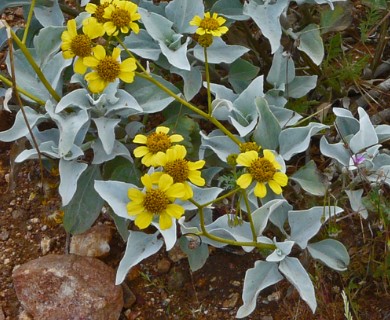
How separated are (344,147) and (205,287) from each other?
0.61 meters

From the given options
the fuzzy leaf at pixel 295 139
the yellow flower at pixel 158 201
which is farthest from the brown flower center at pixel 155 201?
the fuzzy leaf at pixel 295 139

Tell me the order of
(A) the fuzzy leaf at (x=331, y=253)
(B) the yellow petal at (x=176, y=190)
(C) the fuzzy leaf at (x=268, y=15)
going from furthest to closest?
(C) the fuzzy leaf at (x=268, y=15) → (A) the fuzzy leaf at (x=331, y=253) → (B) the yellow petal at (x=176, y=190)

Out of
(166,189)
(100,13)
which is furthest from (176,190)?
(100,13)

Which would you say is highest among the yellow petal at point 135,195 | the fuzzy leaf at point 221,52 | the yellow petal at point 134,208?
the yellow petal at point 135,195

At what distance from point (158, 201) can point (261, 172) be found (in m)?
0.24

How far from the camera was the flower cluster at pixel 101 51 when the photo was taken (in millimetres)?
1557

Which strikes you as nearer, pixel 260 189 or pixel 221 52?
pixel 260 189

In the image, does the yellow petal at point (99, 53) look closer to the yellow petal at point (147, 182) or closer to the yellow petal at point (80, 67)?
the yellow petal at point (80, 67)

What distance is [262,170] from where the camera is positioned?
4.70 ft

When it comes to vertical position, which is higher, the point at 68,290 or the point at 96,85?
the point at 96,85

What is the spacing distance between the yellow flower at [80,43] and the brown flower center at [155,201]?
0.40 m

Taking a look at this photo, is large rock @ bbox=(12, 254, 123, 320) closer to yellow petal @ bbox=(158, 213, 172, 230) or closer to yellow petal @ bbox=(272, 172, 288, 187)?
yellow petal @ bbox=(158, 213, 172, 230)

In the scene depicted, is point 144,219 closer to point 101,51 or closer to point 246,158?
point 246,158

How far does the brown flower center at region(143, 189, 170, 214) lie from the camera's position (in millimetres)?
1362
